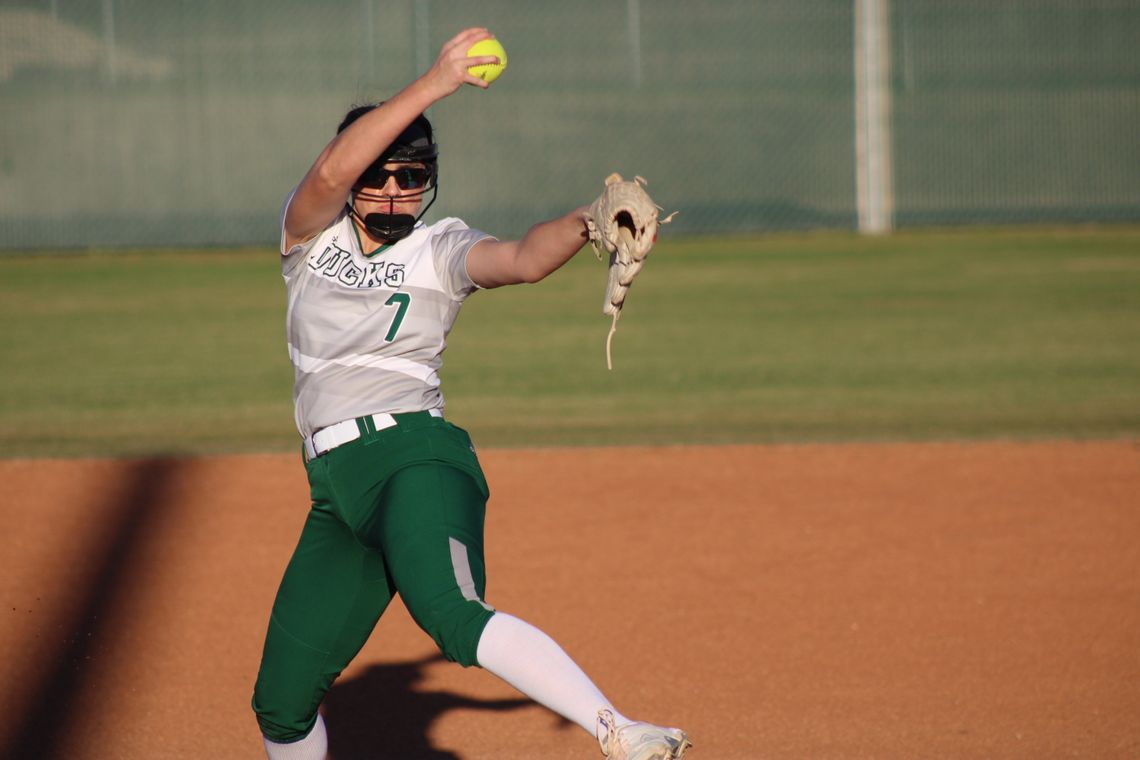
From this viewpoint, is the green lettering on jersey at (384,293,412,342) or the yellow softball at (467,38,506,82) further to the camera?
the green lettering on jersey at (384,293,412,342)

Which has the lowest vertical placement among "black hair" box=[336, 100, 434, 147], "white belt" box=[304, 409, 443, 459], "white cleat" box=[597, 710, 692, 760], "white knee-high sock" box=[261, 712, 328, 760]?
"white knee-high sock" box=[261, 712, 328, 760]

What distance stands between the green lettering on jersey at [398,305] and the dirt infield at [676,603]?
4.99 feet

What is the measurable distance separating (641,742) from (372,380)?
3.97ft

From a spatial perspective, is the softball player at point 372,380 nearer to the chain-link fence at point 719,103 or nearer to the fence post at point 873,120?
the chain-link fence at point 719,103

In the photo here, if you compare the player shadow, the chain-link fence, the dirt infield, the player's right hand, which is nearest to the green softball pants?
the player's right hand

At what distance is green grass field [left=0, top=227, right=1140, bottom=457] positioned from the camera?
30.5 feet

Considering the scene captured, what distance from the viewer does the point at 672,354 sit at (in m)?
11.9

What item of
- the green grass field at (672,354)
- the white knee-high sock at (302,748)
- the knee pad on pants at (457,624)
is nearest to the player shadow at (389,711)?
the white knee-high sock at (302,748)

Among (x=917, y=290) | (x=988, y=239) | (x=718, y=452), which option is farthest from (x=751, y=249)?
(x=718, y=452)

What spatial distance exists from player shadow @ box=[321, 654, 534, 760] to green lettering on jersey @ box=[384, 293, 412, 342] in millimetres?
1518

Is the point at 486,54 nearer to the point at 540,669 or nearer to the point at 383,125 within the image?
the point at 383,125

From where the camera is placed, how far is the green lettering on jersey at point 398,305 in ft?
11.4

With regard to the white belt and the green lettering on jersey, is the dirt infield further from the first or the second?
the green lettering on jersey

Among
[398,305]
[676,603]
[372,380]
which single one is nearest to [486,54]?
[398,305]
